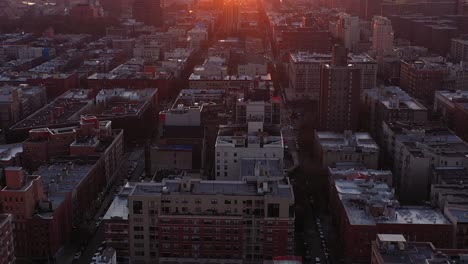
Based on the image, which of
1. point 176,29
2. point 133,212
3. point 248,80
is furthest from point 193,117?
point 176,29

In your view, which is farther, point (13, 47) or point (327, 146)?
point (13, 47)

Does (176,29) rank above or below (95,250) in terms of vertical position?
above

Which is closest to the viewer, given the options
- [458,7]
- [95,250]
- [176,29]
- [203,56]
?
[95,250]

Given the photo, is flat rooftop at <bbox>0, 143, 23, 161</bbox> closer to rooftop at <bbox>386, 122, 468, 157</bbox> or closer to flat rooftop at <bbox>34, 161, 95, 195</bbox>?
flat rooftop at <bbox>34, 161, 95, 195</bbox>

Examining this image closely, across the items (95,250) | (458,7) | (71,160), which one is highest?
(458,7)

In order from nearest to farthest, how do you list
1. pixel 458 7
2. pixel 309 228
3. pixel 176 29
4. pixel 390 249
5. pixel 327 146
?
pixel 390 249
pixel 309 228
pixel 327 146
pixel 176 29
pixel 458 7

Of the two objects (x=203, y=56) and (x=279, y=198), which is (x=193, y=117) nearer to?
(x=279, y=198)

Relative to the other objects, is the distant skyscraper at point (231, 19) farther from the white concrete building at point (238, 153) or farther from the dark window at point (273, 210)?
the dark window at point (273, 210)

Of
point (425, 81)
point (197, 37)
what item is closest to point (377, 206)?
point (425, 81)
